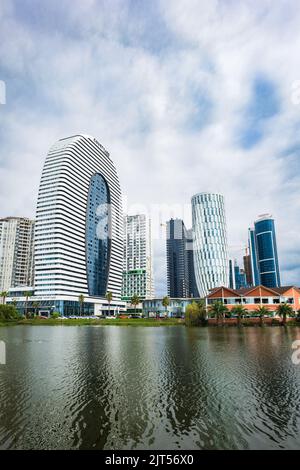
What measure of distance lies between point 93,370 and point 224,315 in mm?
104358

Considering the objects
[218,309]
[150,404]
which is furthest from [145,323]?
[150,404]

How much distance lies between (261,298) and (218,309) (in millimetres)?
21310

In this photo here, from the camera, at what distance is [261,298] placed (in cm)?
13362

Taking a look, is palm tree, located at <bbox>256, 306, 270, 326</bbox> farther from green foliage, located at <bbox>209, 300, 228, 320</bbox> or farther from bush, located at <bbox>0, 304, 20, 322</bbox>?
bush, located at <bbox>0, 304, 20, 322</bbox>

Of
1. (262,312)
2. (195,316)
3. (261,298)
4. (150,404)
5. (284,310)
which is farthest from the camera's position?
(261,298)

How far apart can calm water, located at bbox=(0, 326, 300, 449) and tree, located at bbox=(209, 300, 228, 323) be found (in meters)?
85.0

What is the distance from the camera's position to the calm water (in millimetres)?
17594

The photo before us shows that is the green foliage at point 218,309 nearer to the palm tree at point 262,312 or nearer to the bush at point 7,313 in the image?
the palm tree at point 262,312

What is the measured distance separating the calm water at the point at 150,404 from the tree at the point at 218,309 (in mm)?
85037

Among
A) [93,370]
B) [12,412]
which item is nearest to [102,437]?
[12,412]

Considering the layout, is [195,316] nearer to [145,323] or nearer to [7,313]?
[145,323]

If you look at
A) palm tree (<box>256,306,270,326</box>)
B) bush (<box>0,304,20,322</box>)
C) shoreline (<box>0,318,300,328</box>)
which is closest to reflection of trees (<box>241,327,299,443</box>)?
palm tree (<box>256,306,270,326</box>)

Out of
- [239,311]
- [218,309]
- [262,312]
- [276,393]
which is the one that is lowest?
[276,393]
